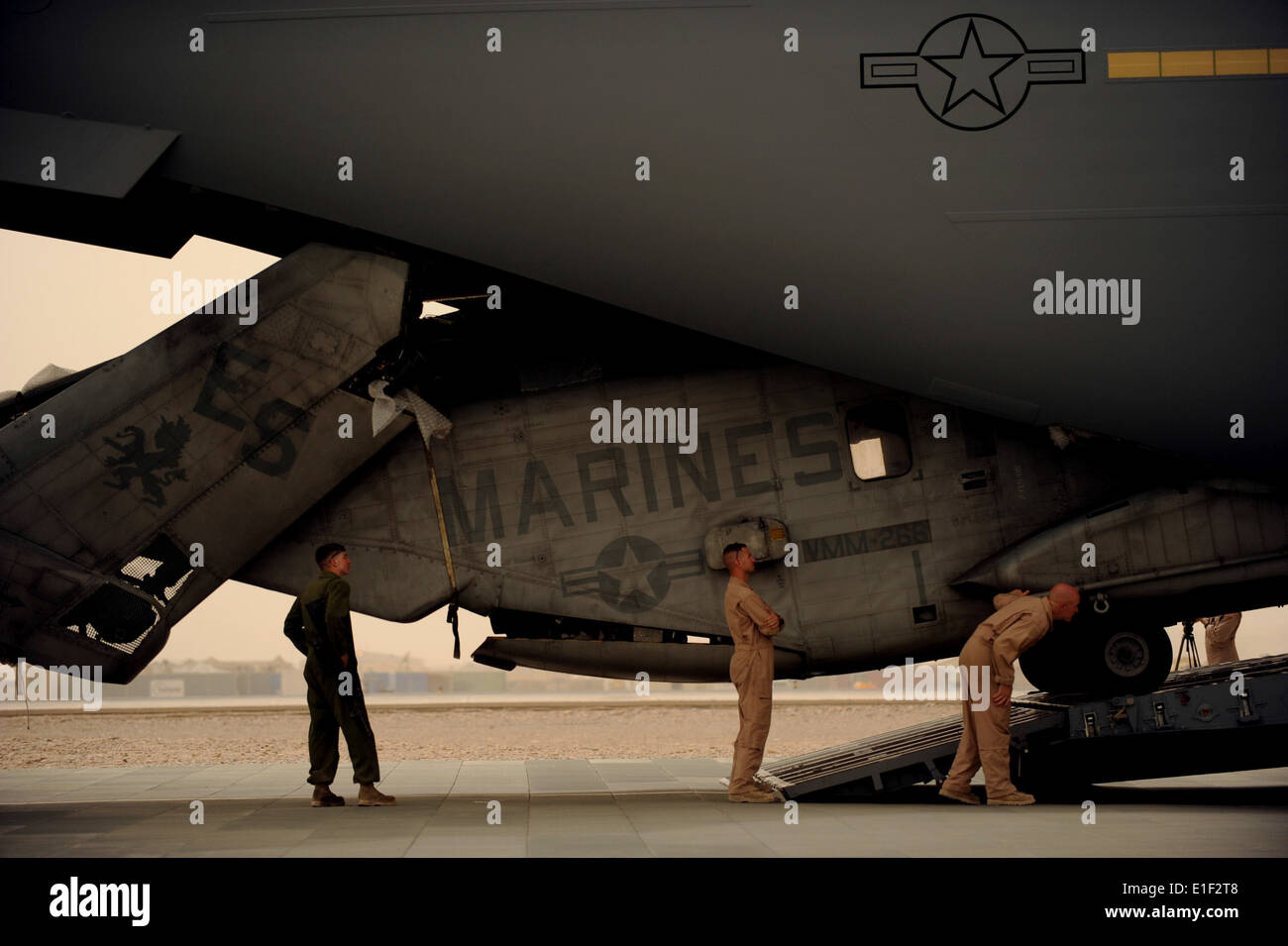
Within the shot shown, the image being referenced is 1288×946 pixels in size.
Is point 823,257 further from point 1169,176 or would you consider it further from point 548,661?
point 548,661

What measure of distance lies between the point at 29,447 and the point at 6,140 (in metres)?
2.45

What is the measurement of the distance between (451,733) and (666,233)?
53.1ft

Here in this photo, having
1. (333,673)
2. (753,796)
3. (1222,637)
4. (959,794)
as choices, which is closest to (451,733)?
(1222,637)

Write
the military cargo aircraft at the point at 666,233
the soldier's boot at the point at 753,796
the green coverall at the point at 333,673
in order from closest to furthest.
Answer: the military cargo aircraft at the point at 666,233, the green coverall at the point at 333,673, the soldier's boot at the point at 753,796

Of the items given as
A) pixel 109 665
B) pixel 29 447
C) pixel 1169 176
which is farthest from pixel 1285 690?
pixel 29 447

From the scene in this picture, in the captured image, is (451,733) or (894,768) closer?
(894,768)

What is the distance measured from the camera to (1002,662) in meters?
9.53

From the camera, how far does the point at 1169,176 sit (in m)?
9.76

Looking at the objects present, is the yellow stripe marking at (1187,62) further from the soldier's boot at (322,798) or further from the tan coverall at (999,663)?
the soldier's boot at (322,798)

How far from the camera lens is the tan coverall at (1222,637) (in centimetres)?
1809

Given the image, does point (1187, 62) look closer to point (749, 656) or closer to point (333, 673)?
point (749, 656)

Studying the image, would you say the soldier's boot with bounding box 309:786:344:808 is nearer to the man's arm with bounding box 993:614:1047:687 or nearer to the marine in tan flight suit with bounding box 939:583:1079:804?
the marine in tan flight suit with bounding box 939:583:1079:804

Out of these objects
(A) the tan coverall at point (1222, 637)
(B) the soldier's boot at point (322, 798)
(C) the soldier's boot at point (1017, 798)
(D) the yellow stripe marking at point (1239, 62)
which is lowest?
(C) the soldier's boot at point (1017, 798)

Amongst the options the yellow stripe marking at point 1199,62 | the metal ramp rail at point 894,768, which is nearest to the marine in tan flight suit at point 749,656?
the metal ramp rail at point 894,768
